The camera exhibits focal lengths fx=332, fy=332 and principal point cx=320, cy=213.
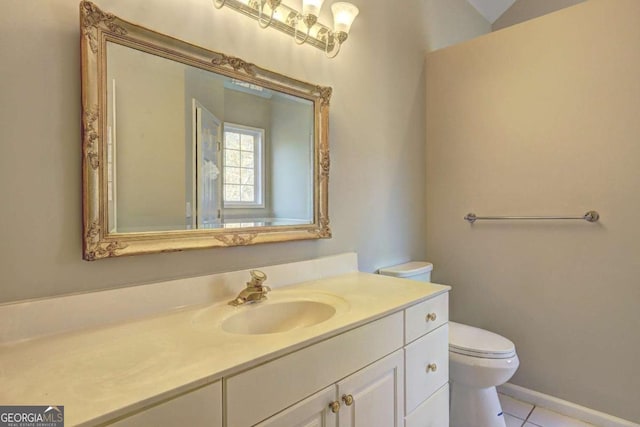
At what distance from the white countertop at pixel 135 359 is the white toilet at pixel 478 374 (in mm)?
763

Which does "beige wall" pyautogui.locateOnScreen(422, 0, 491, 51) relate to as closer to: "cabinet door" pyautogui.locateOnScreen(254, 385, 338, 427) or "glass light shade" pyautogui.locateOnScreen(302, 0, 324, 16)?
"glass light shade" pyautogui.locateOnScreen(302, 0, 324, 16)

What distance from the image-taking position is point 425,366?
1.27 m

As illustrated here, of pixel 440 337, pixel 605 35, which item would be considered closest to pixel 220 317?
pixel 440 337

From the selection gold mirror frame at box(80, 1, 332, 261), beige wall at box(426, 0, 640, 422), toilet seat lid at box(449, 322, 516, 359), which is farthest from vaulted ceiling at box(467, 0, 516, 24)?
toilet seat lid at box(449, 322, 516, 359)

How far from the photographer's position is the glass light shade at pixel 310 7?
1384 mm

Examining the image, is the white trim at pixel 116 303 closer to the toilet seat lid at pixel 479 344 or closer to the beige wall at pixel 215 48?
the beige wall at pixel 215 48

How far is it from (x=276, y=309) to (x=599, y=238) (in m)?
1.69

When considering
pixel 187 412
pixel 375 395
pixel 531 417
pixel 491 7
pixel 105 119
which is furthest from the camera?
pixel 491 7

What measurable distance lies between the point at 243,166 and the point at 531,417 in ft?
6.62

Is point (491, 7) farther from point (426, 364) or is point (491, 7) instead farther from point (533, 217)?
point (426, 364)

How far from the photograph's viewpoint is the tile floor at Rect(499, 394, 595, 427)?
175cm

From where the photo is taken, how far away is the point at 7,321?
2.68 feet

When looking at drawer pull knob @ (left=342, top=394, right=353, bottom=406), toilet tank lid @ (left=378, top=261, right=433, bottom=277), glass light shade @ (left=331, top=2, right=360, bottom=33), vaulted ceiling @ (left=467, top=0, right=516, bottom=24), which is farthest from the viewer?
vaulted ceiling @ (left=467, top=0, right=516, bottom=24)

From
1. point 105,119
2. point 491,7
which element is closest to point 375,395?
point 105,119
